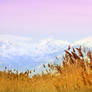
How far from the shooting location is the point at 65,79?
425 inches

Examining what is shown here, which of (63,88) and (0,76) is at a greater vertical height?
(0,76)

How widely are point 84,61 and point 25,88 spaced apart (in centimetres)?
336

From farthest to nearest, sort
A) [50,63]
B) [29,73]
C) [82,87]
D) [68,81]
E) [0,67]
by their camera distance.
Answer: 1. [29,73]
2. [0,67]
3. [50,63]
4. [68,81]
5. [82,87]

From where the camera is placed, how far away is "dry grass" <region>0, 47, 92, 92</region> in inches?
398

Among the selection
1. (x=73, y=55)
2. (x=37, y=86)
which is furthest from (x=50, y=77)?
(x=73, y=55)

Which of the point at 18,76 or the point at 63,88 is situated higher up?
the point at 18,76

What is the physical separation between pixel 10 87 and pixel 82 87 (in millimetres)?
3958

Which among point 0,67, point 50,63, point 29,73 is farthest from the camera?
point 29,73

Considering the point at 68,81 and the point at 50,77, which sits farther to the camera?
the point at 50,77

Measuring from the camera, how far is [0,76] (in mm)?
14383

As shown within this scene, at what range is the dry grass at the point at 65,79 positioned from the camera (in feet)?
33.2

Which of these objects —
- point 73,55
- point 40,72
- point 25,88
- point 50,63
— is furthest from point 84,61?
point 40,72

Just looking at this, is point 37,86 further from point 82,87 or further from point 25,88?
point 82,87

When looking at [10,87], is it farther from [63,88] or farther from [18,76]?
[63,88]
